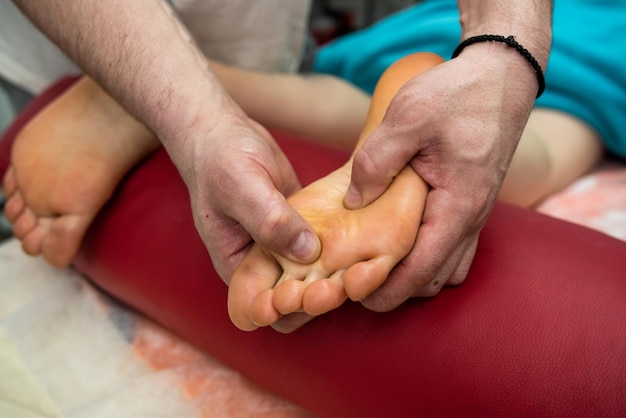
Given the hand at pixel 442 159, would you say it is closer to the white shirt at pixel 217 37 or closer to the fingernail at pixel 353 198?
the fingernail at pixel 353 198

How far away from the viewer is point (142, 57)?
65cm

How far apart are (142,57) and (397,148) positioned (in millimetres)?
336

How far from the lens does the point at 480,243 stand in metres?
0.58

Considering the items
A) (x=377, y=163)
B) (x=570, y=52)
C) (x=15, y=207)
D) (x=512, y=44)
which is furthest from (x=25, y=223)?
(x=570, y=52)

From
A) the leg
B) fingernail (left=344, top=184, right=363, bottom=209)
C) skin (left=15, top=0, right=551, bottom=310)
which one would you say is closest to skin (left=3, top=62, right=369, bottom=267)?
skin (left=15, top=0, right=551, bottom=310)

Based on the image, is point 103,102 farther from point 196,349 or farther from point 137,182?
point 196,349

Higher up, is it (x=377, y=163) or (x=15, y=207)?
(x=377, y=163)

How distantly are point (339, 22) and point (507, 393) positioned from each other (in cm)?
161

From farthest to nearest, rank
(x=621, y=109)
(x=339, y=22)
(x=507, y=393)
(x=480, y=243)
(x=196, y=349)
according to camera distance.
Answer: (x=339, y=22), (x=621, y=109), (x=196, y=349), (x=480, y=243), (x=507, y=393)

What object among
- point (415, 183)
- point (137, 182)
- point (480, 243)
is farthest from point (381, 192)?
point (137, 182)

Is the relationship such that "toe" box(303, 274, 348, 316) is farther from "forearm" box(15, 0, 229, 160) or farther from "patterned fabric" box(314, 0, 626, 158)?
"patterned fabric" box(314, 0, 626, 158)

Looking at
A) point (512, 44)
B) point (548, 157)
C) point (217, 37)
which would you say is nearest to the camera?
point (512, 44)

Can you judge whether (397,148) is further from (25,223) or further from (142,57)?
(25,223)

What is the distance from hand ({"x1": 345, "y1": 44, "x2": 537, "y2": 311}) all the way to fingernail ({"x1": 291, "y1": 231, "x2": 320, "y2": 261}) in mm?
65
